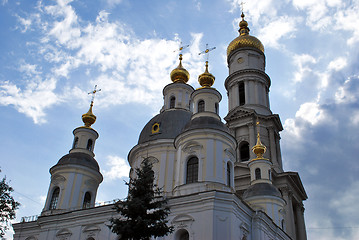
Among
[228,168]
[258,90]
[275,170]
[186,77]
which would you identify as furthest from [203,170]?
[258,90]

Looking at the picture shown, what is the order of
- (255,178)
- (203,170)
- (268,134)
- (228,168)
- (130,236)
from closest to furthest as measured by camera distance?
(130,236) → (203,170) → (228,168) → (255,178) → (268,134)

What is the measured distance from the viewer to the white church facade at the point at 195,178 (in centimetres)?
1872

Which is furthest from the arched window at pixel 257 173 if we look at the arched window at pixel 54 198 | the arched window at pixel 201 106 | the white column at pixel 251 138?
the arched window at pixel 54 198

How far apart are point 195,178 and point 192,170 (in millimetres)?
516

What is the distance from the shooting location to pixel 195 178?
807 inches

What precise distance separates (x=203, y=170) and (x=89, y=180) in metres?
9.81

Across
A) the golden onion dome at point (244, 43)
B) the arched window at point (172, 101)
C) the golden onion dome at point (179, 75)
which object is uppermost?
the golden onion dome at point (244, 43)

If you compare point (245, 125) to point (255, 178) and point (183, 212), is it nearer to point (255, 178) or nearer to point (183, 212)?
point (255, 178)

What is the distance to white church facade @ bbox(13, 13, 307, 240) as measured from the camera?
18.7 metres

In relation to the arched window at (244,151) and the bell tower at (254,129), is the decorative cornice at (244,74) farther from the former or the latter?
the arched window at (244,151)

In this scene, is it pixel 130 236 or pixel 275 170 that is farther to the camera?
pixel 275 170

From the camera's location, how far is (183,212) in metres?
18.9

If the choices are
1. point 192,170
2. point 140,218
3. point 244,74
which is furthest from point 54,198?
point 244,74

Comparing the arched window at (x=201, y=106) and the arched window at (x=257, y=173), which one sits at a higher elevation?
the arched window at (x=201, y=106)
